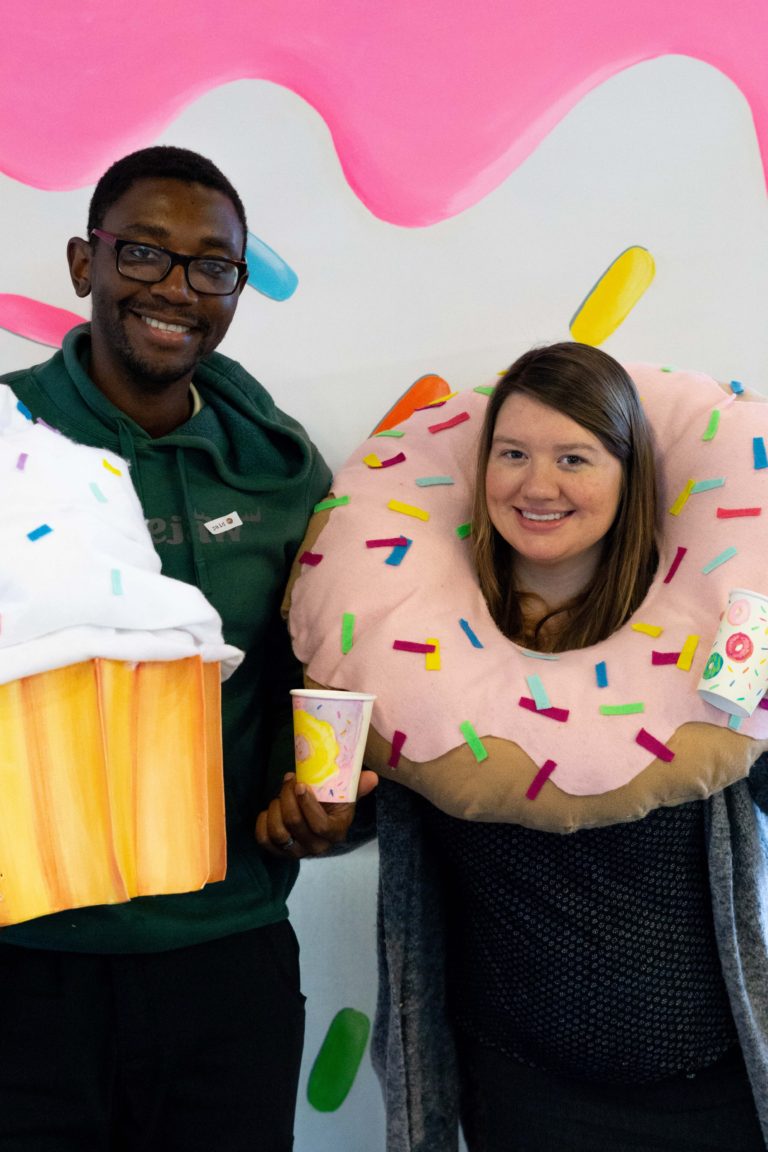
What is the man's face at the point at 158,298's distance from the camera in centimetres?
142

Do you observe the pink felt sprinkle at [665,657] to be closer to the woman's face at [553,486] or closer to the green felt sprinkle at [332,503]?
the woman's face at [553,486]

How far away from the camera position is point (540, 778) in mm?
1242

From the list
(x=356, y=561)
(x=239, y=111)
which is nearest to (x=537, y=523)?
(x=356, y=561)

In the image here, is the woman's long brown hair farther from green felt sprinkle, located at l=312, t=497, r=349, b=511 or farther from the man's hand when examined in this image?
the man's hand

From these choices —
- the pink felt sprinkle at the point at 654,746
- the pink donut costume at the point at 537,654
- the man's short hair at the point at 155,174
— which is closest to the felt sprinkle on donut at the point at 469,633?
the pink donut costume at the point at 537,654

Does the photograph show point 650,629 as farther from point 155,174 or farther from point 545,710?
point 155,174

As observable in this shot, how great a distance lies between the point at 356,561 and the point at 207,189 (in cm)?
50

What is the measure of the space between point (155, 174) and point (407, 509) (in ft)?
1.69

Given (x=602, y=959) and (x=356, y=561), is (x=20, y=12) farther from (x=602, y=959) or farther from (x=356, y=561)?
(x=602, y=959)

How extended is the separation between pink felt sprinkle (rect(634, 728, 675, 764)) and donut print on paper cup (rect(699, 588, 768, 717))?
7 cm

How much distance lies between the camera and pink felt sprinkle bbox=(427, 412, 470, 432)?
5.14ft

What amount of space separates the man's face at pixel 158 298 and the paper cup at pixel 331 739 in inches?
18.7

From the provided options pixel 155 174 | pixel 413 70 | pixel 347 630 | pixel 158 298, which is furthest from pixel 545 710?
pixel 413 70

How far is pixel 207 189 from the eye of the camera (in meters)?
1.47
